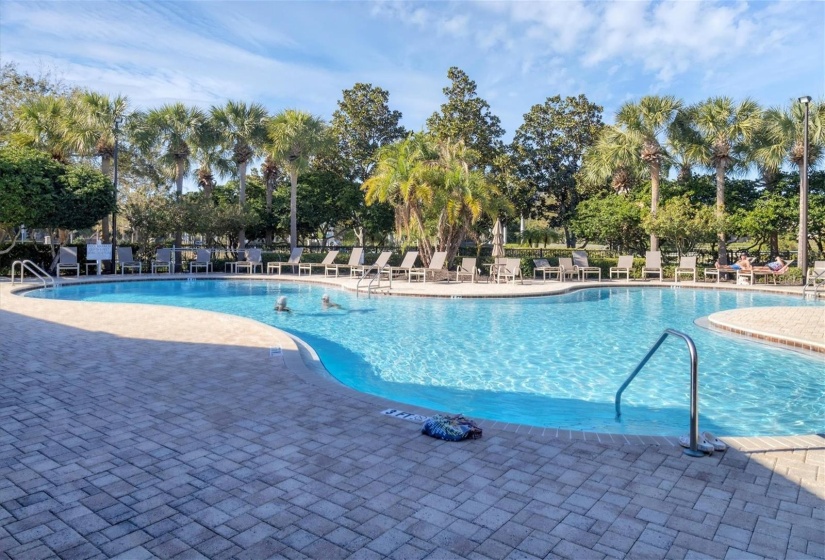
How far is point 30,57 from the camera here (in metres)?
27.8

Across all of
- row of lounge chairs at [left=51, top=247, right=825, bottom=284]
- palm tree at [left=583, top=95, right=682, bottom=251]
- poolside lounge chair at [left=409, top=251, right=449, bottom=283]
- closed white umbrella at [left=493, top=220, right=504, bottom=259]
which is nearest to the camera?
row of lounge chairs at [left=51, top=247, right=825, bottom=284]

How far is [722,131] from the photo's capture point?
21.7m

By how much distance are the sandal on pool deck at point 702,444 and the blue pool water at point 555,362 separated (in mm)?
1457

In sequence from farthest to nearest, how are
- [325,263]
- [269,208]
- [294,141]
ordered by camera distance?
[269,208], [294,141], [325,263]

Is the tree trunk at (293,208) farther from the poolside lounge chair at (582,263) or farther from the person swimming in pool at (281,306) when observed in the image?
the poolside lounge chair at (582,263)

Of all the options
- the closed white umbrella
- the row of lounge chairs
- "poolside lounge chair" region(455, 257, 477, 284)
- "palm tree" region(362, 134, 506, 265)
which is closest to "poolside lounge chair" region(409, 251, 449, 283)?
the row of lounge chairs

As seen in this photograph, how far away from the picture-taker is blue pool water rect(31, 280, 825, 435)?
5949 millimetres

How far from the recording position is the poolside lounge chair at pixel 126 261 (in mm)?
20953

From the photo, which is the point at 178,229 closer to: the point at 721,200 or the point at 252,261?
the point at 252,261

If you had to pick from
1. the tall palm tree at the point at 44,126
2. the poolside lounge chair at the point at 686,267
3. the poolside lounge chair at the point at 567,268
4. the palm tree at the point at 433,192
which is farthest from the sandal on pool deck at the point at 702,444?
the tall palm tree at the point at 44,126

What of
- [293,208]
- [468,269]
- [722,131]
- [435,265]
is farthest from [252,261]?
[722,131]

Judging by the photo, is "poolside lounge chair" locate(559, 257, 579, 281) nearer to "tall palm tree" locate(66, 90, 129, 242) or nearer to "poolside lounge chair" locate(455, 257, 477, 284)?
"poolside lounge chair" locate(455, 257, 477, 284)

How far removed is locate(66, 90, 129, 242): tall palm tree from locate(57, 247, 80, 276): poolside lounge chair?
214 cm

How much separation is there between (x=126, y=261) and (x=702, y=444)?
72.0 ft
